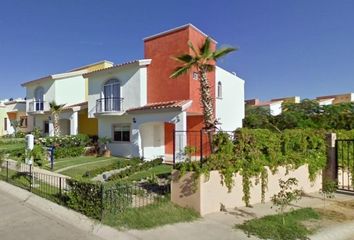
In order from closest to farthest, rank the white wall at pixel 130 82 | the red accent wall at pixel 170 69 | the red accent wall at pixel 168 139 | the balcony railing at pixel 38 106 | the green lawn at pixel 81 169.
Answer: the green lawn at pixel 81 169, the red accent wall at pixel 170 69, the white wall at pixel 130 82, the red accent wall at pixel 168 139, the balcony railing at pixel 38 106

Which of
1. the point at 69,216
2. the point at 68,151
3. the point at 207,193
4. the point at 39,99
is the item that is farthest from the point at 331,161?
the point at 39,99

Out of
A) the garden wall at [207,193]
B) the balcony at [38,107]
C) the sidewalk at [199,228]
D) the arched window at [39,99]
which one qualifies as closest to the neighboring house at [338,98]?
the balcony at [38,107]

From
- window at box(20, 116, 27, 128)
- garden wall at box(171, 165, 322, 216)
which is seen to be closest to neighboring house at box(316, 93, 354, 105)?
window at box(20, 116, 27, 128)

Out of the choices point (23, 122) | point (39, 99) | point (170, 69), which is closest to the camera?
point (170, 69)

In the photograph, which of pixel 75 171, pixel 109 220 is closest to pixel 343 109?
pixel 75 171

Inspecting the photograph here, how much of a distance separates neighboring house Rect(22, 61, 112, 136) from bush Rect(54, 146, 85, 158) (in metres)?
5.82

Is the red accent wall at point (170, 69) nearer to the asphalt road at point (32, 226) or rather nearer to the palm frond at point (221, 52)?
the palm frond at point (221, 52)

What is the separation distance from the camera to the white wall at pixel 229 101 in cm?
2270

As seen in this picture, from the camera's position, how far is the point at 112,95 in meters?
22.7

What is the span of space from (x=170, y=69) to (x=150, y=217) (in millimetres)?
13343

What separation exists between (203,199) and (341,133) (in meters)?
7.90

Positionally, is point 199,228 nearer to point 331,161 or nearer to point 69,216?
point 69,216

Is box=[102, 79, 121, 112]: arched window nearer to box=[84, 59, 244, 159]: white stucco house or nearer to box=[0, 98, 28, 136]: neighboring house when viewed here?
box=[84, 59, 244, 159]: white stucco house

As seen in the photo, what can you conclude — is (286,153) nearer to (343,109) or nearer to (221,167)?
(221,167)
